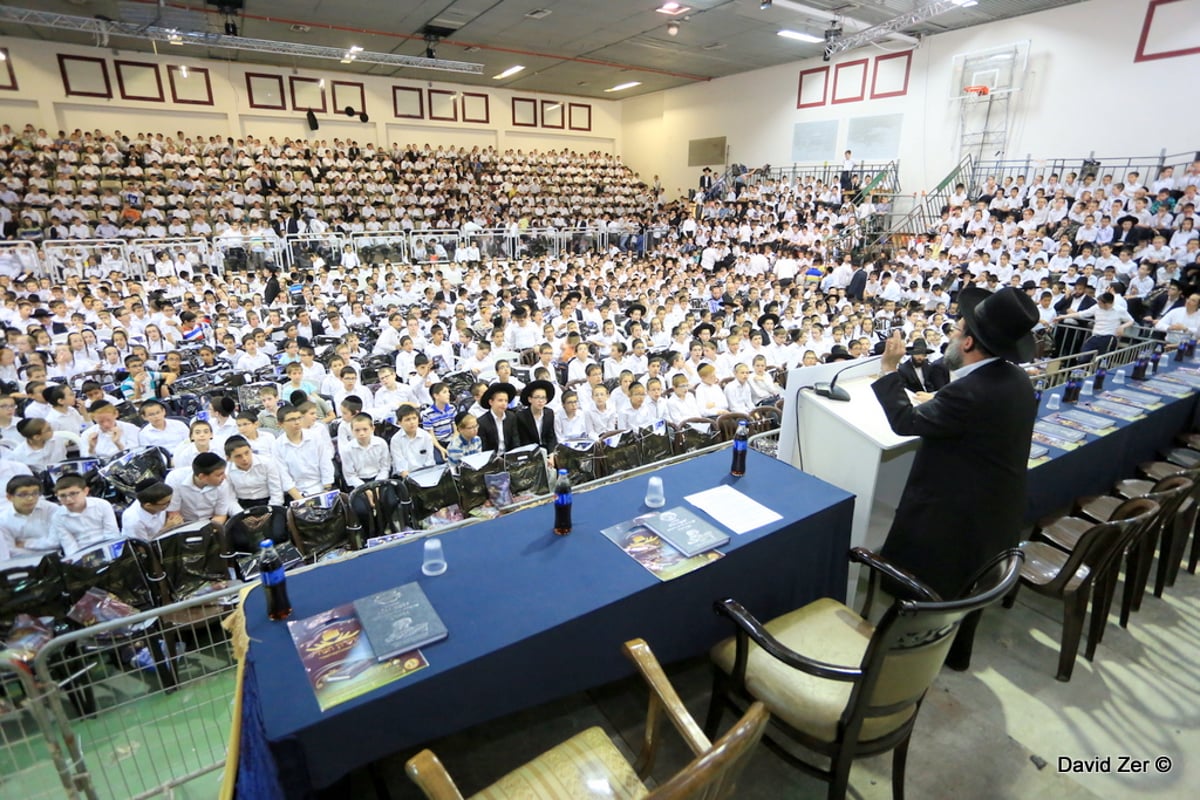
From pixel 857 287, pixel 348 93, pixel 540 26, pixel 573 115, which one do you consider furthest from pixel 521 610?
pixel 573 115

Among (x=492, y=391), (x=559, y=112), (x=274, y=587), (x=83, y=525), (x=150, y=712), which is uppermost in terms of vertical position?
(x=559, y=112)

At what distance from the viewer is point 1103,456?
440 centimetres

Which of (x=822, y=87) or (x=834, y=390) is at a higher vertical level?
(x=822, y=87)

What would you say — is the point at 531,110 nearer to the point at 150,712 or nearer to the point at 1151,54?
the point at 1151,54

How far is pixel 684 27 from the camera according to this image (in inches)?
619

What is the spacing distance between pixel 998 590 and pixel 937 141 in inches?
723

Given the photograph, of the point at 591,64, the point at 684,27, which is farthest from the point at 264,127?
the point at 684,27

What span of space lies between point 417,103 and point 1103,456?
24.1 metres

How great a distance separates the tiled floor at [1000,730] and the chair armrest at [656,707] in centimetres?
39

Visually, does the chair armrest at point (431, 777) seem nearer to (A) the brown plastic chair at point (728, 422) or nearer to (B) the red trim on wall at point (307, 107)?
(A) the brown plastic chair at point (728, 422)

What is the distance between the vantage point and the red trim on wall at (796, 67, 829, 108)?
19.1 meters

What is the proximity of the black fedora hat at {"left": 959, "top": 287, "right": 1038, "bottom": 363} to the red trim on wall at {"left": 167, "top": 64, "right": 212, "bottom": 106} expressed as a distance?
23.2 meters

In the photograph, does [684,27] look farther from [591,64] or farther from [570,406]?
[570,406]

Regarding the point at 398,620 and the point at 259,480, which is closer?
the point at 398,620
